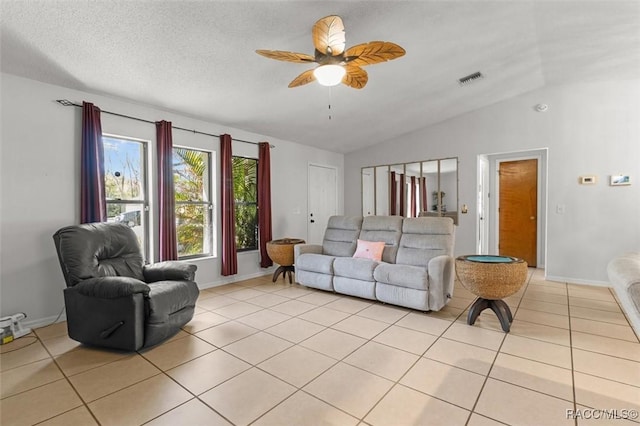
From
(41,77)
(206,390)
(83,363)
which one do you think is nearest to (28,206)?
(41,77)

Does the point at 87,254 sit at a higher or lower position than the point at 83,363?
higher

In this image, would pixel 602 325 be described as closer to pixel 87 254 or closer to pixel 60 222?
pixel 87 254

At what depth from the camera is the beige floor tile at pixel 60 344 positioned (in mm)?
2463

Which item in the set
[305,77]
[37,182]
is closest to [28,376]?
[37,182]

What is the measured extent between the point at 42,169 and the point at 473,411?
161 inches

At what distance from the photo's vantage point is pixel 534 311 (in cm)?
325

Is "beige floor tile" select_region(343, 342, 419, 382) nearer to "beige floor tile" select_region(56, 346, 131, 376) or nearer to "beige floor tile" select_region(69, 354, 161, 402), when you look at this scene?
"beige floor tile" select_region(69, 354, 161, 402)

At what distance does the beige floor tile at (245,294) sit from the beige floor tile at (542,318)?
117 inches

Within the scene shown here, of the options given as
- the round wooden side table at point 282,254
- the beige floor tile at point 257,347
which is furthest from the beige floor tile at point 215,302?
the beige floor tile at point 257,347

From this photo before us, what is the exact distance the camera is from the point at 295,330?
111 inches

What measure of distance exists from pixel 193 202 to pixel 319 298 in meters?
2.23

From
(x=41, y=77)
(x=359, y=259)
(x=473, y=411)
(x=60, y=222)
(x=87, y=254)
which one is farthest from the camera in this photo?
(x=359, y=259)

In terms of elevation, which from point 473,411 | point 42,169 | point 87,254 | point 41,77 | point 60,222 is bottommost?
point 473,411

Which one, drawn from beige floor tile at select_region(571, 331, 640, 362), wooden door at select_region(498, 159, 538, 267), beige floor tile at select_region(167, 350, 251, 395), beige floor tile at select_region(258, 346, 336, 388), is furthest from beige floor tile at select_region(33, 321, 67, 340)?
wooden door at select_region(498, 159, 538, 267)
